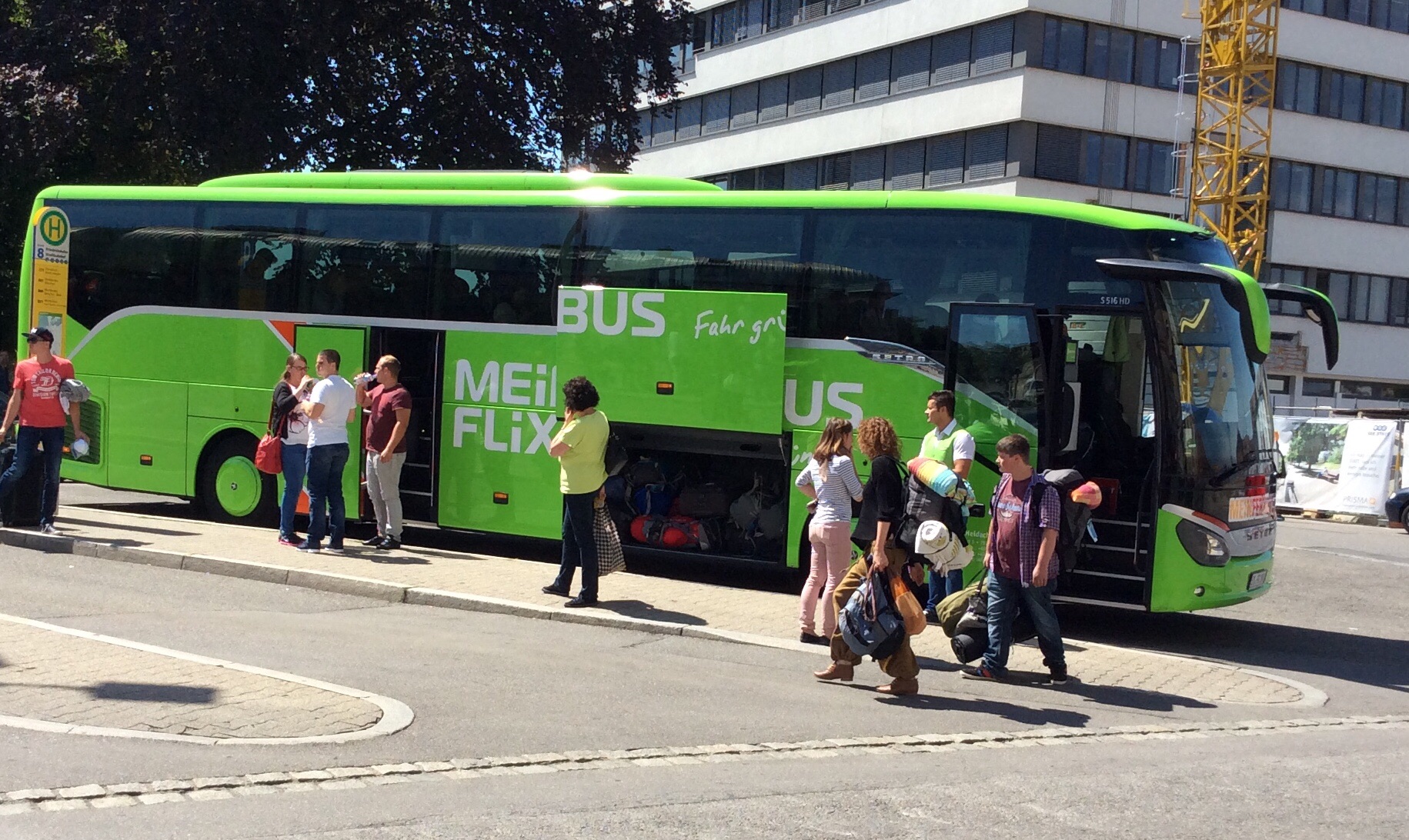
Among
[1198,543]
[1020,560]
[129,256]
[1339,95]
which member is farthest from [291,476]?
[1339,95]

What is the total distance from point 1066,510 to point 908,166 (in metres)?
36.8

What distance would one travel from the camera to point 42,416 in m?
12.8

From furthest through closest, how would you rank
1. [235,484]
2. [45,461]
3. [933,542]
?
1. [235,484]
2. [45,461]
3. [933,542]

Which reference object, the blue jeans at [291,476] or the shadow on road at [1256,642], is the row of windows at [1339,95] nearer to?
the shadow on road at [1256,642]

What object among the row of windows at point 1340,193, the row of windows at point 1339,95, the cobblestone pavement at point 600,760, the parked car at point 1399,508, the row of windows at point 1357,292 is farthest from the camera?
the row of windows at point 1357,292

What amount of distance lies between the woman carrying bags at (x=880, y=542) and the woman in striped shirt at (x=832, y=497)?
0.28m

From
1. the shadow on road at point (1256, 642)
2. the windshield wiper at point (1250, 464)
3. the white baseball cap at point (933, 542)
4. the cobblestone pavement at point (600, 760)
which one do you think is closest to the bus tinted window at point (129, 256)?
the white baseball cap at point (933, 542)

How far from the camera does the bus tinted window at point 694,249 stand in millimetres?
12273

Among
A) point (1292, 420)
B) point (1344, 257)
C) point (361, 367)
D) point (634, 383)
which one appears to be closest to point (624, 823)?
point (634, 383)

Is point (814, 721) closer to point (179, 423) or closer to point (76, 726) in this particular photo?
point (76, 726)

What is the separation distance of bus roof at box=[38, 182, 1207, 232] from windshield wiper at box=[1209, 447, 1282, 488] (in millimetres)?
1826

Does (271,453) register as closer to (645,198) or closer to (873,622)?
(645,198)

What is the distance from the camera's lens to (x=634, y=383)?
41.4 feet

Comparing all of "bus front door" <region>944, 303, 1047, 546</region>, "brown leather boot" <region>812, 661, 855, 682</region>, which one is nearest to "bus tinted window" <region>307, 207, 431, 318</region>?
"bus front door" <region>944, 303, 1047, 546</region>
